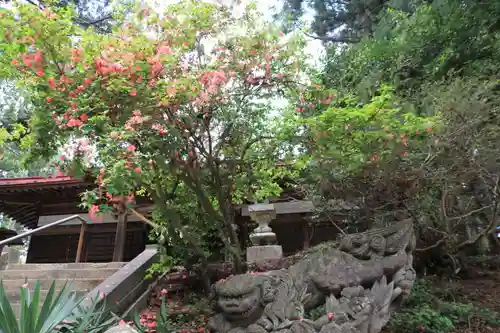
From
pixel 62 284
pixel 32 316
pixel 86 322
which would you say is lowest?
pixel 86 322

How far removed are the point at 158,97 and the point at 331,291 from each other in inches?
116

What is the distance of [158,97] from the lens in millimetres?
4266

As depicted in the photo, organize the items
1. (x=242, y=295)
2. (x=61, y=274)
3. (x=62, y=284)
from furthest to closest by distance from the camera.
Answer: (x=61, y=274) < (x=62, y=284) < (x=242, y=295)

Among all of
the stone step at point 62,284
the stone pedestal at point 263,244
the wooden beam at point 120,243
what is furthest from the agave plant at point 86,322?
the wooden beam at point 120,243

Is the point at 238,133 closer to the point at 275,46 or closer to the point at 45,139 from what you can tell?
the point at 275,46

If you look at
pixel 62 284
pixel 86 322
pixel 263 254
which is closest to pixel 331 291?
pixel 86 322

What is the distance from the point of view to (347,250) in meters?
4.04

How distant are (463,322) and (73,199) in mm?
11203

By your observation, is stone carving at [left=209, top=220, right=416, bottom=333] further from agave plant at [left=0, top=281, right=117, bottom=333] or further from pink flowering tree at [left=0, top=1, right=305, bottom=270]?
pink flowering tree at [left=0, top=1, right=305, bottom=270]

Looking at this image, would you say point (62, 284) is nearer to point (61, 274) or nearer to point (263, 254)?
point (61, 274)

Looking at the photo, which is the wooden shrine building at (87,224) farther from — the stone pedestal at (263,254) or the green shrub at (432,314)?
the green shrub at (432,314)

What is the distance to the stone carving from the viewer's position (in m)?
3.38

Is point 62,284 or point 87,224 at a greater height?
point 87,224

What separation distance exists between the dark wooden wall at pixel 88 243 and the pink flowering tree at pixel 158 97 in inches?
295
